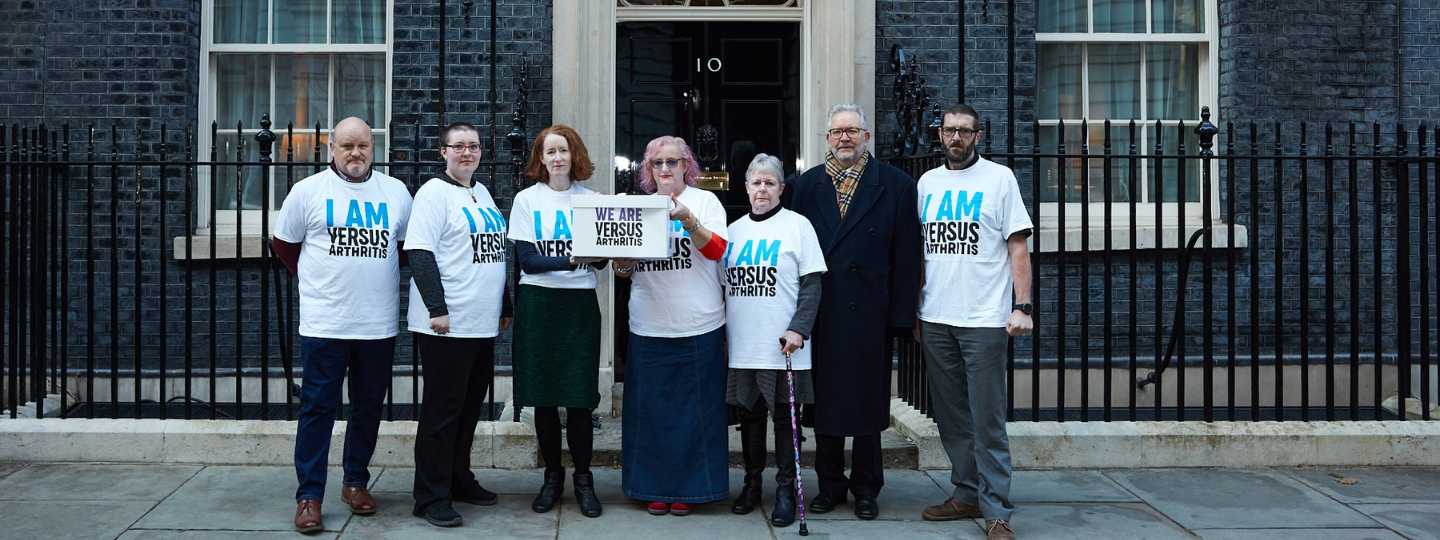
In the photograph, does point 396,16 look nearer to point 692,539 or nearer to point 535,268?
point 535,268

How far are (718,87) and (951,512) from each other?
3661 mm

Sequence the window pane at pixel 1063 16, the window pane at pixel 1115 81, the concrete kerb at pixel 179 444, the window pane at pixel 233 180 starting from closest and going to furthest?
the concrete kerb at pixel 179 444 < the window pane at pixel 233 180 < the window pane at pixel 1063 16 < the window pane at pixel 1115 81

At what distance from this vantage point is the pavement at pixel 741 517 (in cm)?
511

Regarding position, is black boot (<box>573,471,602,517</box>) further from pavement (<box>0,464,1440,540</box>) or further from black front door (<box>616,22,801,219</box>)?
black front door (<box>616,22,801,219</box>)

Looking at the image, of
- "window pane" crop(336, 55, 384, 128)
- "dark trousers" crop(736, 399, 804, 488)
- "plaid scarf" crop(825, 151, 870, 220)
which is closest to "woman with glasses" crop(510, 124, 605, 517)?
"dark trousers" crop(736, 399, 804, 488)

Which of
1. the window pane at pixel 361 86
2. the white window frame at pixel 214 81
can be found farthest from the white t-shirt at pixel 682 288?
the window pane at pixel 361 86

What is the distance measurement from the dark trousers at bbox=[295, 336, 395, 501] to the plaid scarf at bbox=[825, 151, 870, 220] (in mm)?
1948

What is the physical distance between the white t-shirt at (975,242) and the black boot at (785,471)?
773 mm

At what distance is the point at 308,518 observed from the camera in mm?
5023

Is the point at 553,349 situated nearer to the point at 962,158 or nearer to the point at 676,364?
the point at 676,364

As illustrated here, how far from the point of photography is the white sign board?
480 cm

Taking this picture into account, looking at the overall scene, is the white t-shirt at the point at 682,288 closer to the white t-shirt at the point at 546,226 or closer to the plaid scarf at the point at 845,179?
the white t-shirt at the point at 546,226

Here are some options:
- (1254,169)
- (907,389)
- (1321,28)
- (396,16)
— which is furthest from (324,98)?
(1321,28)

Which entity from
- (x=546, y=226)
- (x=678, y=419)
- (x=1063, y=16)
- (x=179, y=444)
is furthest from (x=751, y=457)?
(x=1063, y=16)
